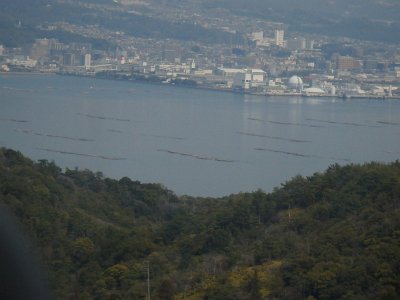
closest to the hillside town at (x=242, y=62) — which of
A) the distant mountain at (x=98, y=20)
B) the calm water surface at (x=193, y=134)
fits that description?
the distant mountain at (x=98, y=20)

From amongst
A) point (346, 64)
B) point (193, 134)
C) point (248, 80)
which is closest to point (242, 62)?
point (346, 64)

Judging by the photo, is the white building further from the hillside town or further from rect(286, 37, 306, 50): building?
rect(286, 37, 306, 50): building

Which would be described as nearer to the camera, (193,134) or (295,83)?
(193,134)

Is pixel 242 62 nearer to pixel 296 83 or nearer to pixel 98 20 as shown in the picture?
pixel 98 20

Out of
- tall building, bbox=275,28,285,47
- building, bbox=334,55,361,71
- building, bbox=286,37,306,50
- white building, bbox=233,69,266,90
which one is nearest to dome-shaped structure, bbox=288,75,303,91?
white building, bbox=233,69,266,90

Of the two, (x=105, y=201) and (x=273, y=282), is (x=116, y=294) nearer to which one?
(x=273, y=282)

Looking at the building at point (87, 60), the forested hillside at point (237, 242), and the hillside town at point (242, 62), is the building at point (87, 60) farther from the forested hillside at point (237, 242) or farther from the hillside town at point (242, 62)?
the forested hillside at point (237, 242)
